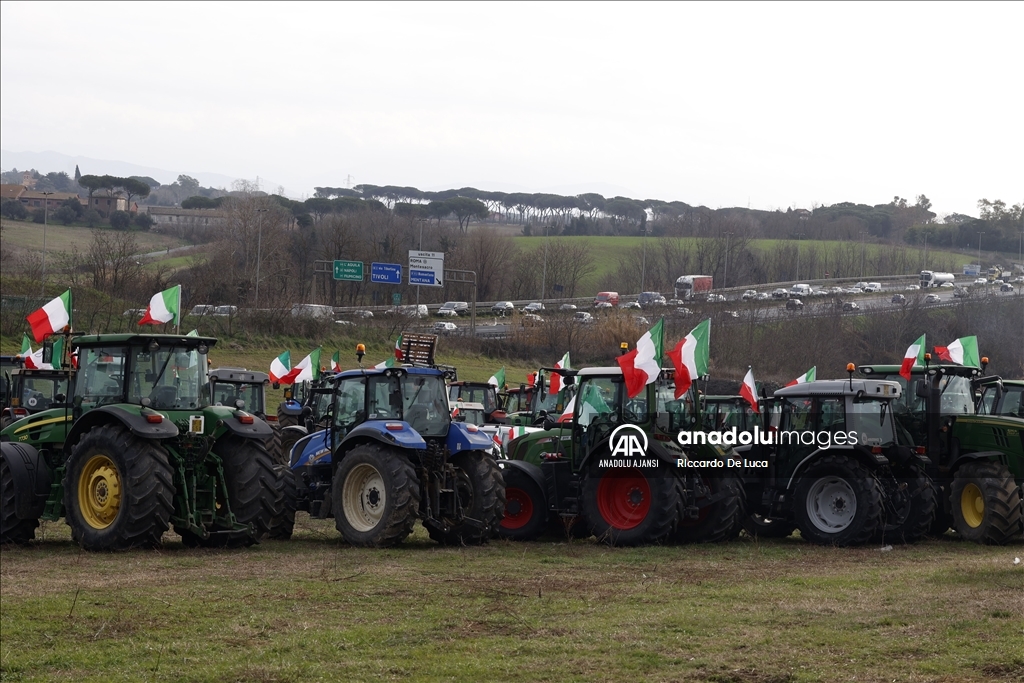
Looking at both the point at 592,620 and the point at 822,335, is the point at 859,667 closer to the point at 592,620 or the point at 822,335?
the point at 592,620

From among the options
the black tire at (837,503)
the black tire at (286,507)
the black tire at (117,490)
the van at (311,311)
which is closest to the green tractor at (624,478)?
the black tire at (837,503)

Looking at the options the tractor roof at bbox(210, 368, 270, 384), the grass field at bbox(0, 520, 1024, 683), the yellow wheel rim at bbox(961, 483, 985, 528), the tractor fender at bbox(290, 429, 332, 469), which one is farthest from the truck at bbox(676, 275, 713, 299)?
the grass field at bbox(0, 520, 1024, 683)

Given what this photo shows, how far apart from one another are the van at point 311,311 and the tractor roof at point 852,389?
119 feet

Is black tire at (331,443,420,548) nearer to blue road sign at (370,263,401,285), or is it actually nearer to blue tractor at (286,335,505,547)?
blue tractor at (286,335,505,547)

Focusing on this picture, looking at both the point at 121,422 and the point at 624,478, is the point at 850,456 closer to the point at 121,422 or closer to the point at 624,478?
the point at 624,478

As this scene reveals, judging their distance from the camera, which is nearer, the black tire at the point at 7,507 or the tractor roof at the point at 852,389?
the black tire at the point at 7,507

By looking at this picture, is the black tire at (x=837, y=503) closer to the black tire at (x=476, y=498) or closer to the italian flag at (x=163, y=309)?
the black tire at (x=476, y=498)

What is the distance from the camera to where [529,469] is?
15383 mm

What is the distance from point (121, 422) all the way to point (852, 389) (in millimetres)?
9048

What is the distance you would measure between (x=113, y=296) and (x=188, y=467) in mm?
34438

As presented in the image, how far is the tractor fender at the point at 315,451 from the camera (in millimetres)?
14797

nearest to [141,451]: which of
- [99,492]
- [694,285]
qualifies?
[99,492]

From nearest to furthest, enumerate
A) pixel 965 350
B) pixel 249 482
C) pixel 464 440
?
1. pixel 249 482
2. pixel 464 440
3. pixel 965 350

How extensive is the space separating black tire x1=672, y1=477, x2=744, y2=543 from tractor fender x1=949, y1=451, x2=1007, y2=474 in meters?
2.90
